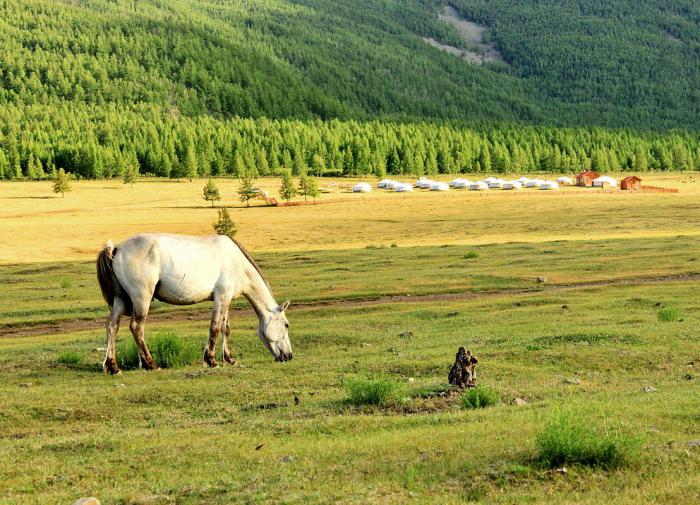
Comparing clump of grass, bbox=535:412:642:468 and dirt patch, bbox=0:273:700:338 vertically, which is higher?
clump of grass, bbox=535:412:642:468

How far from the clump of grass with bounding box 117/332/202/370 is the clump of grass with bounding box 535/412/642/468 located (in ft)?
45.5

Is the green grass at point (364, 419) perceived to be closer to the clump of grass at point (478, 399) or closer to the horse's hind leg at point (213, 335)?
the clump of grass at point (478, 399)

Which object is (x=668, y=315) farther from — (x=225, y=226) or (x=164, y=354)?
(x=225, y=226)

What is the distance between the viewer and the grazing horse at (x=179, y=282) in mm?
23109

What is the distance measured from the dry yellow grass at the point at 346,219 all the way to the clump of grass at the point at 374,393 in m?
74.6

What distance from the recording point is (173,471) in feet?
43.8

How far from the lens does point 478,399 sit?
677 inches

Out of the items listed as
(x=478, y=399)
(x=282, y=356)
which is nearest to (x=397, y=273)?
(x=282, y=356)

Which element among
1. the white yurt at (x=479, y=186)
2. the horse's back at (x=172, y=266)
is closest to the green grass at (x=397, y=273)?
the horse's back at (x=172, y=266)

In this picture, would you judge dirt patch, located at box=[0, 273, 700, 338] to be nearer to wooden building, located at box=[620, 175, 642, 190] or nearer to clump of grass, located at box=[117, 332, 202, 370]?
clump of grass, located at box=[117, 332, 202, 370]

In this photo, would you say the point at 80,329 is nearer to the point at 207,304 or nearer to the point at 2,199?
the point at 207,304

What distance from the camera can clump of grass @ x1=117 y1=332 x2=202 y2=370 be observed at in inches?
968

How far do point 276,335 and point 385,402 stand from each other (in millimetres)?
6929

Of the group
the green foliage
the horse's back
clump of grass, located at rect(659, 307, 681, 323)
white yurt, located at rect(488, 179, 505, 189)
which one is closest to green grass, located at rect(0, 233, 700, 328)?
clump of grass, located at rect(659, 307, 681, 323)
